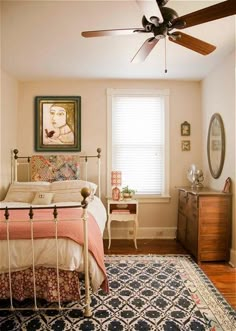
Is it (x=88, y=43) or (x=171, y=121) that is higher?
(x=88, y=43)

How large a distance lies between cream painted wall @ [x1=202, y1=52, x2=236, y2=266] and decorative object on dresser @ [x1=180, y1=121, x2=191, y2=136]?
1.18 feet

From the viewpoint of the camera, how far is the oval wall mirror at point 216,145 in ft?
12.1

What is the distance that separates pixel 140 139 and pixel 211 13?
286cm

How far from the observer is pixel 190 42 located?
6.98 feet

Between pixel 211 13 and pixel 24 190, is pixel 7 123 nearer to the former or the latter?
pixel 24 190

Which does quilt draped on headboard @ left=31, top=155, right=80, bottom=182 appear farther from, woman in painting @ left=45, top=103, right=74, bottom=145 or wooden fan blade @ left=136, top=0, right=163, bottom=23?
wooden fan blade @ left=136, top=0, right=163, bottom=23

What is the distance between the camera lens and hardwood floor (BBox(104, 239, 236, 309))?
2.80 metres

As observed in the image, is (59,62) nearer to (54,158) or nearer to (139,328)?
(54,158)

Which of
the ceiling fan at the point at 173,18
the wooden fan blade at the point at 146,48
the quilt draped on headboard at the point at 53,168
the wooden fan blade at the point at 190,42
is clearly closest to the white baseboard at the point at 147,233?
the quilt draped on headboard at the point at 53,168

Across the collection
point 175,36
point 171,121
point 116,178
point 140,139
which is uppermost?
point 175,36

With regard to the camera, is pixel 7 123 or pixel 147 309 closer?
pixel 147 309

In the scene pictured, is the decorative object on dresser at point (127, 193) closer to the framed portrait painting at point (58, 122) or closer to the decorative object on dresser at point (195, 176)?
the decorative object on dresser at point (195, 176)

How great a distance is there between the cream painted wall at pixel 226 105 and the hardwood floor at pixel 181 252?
240 millimetres

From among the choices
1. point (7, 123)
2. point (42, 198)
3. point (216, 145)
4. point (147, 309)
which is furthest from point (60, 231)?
point (216, 145)
